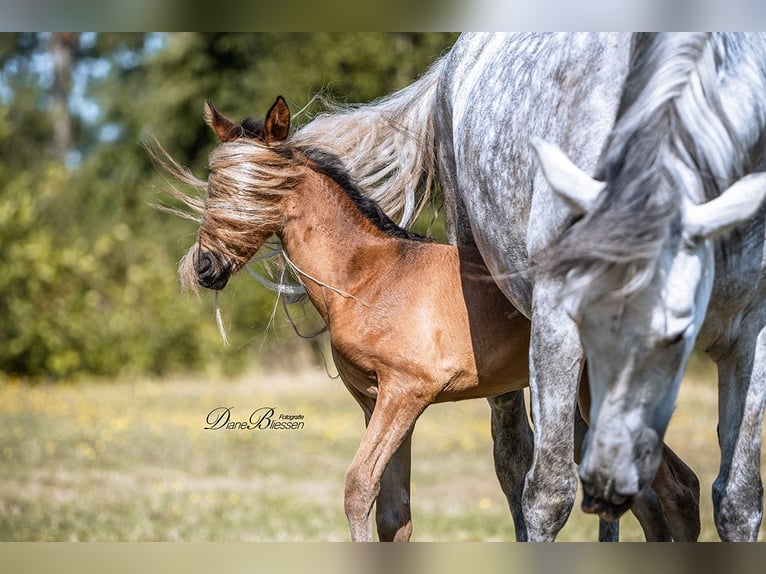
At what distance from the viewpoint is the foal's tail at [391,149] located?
14.9ft

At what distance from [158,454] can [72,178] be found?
→ 25.3 ft

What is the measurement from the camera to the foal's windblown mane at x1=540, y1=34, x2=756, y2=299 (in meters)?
2.26

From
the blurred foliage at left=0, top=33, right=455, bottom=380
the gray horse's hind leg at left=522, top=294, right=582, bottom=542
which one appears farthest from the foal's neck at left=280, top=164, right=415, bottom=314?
the blurred foliage at left=0, top=33, right=455, bottom=380

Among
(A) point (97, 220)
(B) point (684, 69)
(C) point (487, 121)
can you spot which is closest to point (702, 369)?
(A) point (97, 220)

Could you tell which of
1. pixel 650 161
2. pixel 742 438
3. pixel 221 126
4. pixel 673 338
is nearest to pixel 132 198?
pixel 221 126

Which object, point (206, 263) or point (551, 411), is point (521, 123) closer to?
point (551, 411)

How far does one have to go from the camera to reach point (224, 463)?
8320 millimetres

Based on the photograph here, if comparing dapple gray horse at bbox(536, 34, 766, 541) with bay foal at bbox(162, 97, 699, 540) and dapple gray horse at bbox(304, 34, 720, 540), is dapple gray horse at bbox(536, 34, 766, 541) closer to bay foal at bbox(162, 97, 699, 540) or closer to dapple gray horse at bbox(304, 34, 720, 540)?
dapple gray horse at bbox(304, 34, 720, 540)

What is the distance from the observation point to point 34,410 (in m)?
10.4

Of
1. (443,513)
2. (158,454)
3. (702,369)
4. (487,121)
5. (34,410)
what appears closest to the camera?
(487,121)

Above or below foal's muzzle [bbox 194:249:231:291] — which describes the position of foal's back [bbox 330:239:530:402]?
below

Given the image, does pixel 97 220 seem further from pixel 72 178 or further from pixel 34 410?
pixel 34 410

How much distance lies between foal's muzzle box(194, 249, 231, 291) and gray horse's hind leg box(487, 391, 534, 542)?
1292 mm

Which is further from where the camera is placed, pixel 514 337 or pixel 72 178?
pixel 72 178
